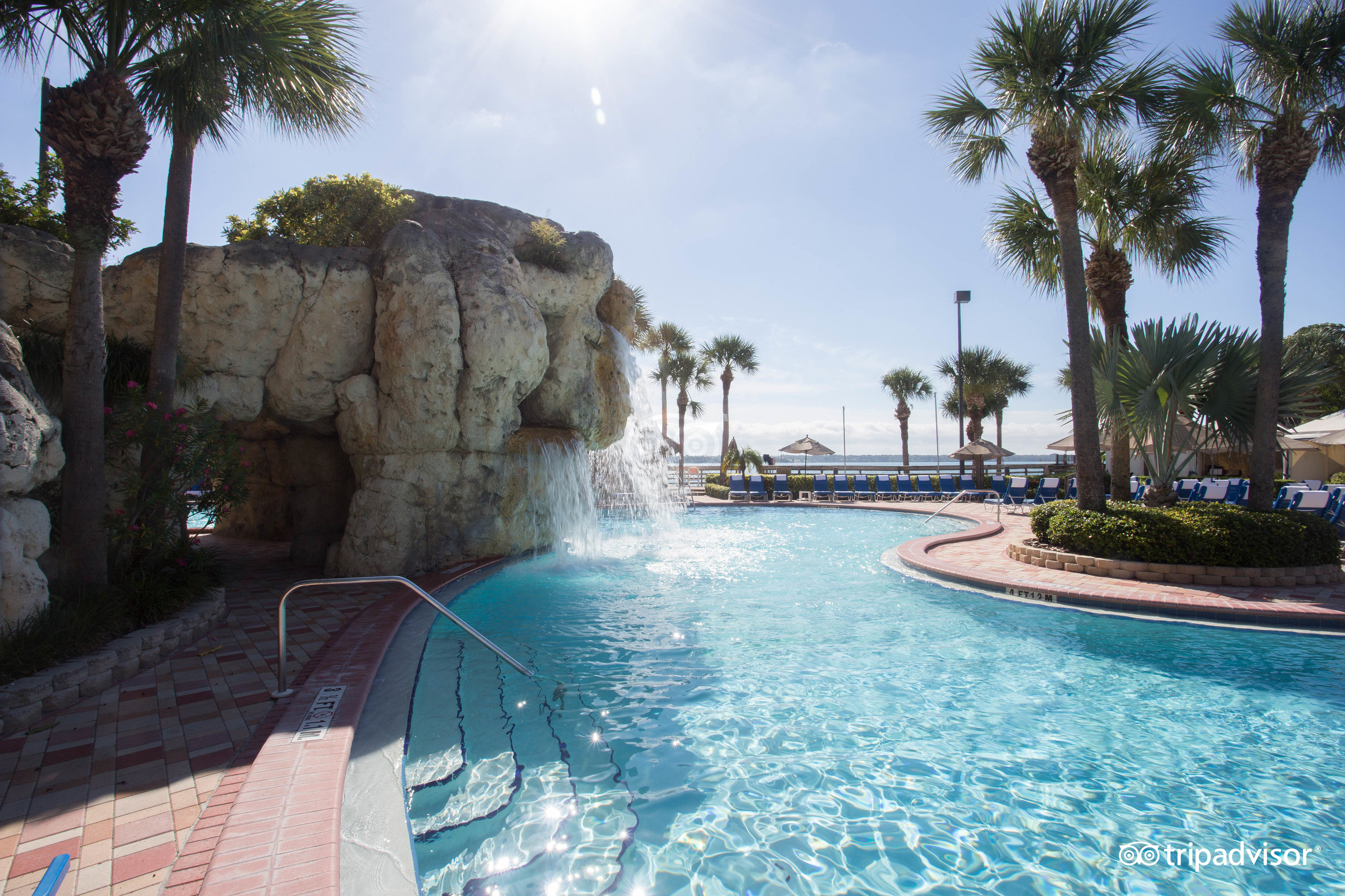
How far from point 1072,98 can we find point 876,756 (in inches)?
437

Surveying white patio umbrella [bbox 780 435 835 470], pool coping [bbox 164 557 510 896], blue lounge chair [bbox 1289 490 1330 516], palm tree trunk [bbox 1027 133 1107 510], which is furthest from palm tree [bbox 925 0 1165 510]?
white patio umbrella [bbox 780 435 835 470]

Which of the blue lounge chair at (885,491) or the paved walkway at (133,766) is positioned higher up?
the blue lounge chair at (885,491)

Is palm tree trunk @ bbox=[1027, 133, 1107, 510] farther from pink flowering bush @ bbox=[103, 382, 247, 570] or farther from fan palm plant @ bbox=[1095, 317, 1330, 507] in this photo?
pink flowering bush @ bbox=[103, 382, 247, 570]

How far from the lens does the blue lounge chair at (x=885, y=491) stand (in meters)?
24.2

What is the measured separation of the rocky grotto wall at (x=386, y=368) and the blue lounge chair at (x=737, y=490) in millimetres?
14067

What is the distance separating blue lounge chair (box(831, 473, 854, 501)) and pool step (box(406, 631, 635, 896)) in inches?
775

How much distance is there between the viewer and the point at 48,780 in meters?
3.42

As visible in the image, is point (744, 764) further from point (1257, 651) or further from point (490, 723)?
point (1257, 651)

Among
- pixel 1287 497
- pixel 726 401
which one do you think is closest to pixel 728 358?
pixel 726 401

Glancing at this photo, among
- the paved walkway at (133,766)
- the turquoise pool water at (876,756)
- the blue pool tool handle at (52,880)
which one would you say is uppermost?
the blue pool tool handle at (52,880)

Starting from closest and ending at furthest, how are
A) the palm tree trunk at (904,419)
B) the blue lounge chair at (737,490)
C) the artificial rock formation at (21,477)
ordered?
the artificial rock formation at (21,477) < the blue lounge chair at (737,490) < the palm tree trunk at (904,419)

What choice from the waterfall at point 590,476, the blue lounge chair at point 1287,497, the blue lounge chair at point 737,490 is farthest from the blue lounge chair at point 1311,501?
the blue lounge chair at point 737,490

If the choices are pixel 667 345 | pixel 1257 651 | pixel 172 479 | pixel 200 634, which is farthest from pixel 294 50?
pixel 667 345

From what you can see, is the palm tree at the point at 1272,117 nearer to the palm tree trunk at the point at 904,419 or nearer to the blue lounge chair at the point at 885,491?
the blue lounge chair at the point at 885,491
